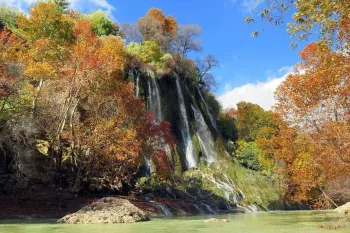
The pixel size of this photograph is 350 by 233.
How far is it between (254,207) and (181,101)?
45.3 ft

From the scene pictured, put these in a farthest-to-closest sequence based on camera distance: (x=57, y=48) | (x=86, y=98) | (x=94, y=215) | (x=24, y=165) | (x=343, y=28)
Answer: (x=57, y=48) < (x=86, y=98) < (x=24, y=165) < (x=94, y=215) < (x=343, y=28)

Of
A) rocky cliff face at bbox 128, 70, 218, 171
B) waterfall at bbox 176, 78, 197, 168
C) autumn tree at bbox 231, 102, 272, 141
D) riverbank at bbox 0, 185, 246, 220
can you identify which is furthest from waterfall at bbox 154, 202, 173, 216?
autumn tree at bbox 231, 102, 272, 141

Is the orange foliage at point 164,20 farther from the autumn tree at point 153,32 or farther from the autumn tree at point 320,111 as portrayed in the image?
the autumn tree at point 320,111

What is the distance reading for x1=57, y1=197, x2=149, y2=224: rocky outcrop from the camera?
1602cm

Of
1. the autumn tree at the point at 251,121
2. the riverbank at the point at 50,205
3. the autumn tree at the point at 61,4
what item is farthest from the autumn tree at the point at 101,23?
the riverbank at the point at 50,205

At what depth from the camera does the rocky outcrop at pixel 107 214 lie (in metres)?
16.0

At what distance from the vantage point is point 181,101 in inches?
1727

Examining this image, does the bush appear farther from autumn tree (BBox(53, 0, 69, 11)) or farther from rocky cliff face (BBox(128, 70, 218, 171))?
autumn tree (BBox(53, 0, 69, 11))

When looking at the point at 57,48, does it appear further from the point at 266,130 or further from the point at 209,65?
the point at 266,130

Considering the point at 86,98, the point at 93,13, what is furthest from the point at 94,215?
the point at 93,13

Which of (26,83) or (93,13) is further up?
(93,13)

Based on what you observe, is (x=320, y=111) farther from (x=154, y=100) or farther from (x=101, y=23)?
(x=101, y=23)

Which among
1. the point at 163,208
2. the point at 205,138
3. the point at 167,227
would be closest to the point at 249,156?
the point at 205,138

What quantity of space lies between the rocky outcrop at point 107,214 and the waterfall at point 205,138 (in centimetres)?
2559
